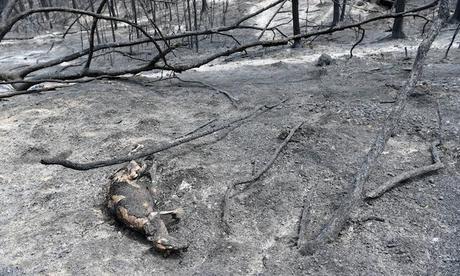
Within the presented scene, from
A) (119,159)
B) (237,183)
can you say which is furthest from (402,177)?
(119,159)

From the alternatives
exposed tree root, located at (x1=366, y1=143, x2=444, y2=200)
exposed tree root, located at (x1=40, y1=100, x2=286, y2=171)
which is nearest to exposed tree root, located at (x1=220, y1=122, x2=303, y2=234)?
exposed tree root, located at (x1=40, y1=100, x2=286, y2=171)

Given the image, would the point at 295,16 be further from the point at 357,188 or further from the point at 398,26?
the point at 357,188

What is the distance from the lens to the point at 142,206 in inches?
127

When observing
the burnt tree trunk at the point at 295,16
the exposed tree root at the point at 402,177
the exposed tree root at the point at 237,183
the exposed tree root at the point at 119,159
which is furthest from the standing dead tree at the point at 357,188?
the burnt tree trunk at the point at 295,16

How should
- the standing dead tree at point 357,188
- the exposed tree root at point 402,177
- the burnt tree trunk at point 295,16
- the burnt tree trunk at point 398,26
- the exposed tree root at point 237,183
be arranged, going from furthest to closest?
the burnt tree trunk at point 398,26, the burnt tree trunk at point 295,16, the exposed tree root at point 402,177, the exposed tree root at point 237,183, the standing dead tree at point 357,188

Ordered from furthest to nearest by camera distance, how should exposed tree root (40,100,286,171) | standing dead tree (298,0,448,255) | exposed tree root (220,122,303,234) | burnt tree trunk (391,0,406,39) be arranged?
burnt tree trunk (391,0,406,39) → exposed tree root (40,100,286,171) → exposed tree root (220,122,303,234) → standing dead tree (298,0,448,255)

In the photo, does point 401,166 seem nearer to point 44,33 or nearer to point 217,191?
point 217,191

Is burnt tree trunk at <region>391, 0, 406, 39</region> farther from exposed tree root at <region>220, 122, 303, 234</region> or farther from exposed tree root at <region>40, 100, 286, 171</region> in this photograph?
exposed tree root at <region>40, 100, 286, 171</region>

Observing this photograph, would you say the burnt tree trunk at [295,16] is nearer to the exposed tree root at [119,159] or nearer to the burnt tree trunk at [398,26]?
the burnt tree trunk at [398,26]

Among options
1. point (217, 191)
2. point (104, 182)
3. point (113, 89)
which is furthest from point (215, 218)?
point (113, 89)

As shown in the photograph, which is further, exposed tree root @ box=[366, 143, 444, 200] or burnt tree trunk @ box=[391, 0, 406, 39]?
burnt tree trunk @ box=[391, 0, 406, 39]

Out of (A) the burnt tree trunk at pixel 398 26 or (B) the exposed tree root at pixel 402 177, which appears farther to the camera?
(A) the burnt tree trunk at pixel 398 26

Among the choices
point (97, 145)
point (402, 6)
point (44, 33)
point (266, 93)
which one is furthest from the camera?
point (44, 33)

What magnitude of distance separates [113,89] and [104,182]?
275 centimetres
